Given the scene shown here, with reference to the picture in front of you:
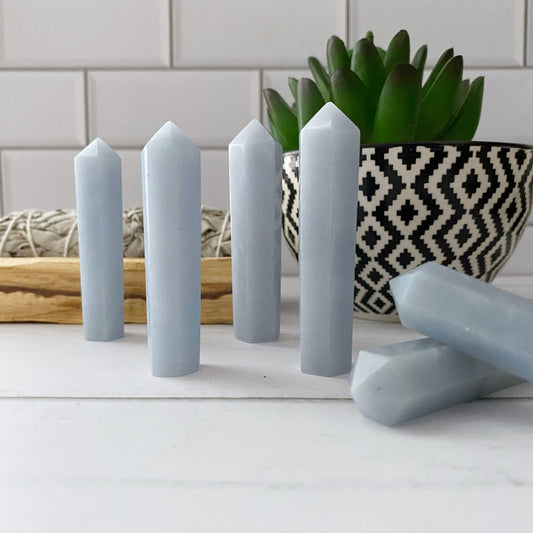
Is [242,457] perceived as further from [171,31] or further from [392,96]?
[171,31]

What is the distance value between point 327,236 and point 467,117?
202mm

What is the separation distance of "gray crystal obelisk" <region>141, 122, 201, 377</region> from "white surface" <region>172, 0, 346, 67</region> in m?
0.43

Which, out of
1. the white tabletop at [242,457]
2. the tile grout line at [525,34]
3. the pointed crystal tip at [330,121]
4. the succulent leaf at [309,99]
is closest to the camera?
the white tabletop at [242,457]

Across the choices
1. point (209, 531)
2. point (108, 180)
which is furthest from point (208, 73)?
point (209, 531)

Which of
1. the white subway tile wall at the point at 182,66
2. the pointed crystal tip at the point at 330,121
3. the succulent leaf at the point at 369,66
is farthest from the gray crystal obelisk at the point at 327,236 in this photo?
the white subway tile wall at the point at 182,66

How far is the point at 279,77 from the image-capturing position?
68 centimetres

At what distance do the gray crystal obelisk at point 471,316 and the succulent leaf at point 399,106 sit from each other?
0.49 feet

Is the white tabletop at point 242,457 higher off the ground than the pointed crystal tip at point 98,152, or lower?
lower

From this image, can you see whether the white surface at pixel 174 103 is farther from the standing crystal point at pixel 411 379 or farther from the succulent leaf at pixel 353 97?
Answer: the standing crystal point at pixel 411 379

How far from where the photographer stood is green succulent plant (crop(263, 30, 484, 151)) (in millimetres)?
350

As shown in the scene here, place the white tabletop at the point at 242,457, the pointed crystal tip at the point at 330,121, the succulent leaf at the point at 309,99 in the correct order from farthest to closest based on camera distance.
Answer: the succulent leaf at the point at 309,99 < the pointed crystal tip at the point at 330,121 < the white tabletop at the point at 242,457

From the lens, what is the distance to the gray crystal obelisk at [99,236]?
14.0 inches

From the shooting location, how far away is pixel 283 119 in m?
0.42

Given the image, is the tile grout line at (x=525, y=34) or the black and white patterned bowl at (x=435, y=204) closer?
the black and white patterned bowl at (x=435, y=204)
